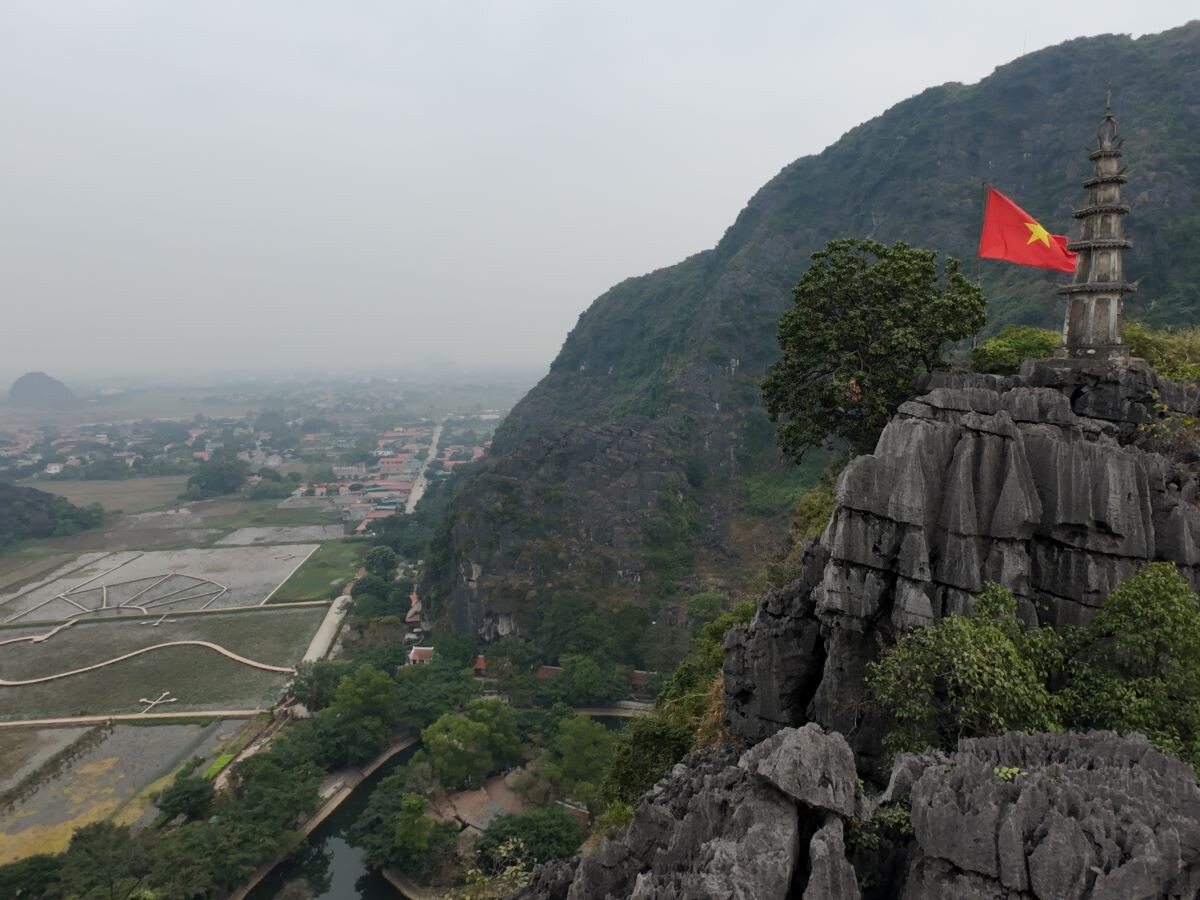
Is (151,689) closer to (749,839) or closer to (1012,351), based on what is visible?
(749,839)

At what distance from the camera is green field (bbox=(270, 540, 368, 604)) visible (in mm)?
53844

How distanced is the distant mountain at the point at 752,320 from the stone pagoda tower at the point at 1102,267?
13.7m

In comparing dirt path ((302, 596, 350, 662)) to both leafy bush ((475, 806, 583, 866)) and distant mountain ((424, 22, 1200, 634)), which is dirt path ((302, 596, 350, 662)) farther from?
leafy bush ((475, 806, 583, 866))

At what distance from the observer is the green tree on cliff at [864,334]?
45.9ft

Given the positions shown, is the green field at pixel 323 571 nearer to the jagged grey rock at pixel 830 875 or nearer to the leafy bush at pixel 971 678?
the leafy bush at pixel 971 678

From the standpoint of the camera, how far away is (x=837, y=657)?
1038 cm

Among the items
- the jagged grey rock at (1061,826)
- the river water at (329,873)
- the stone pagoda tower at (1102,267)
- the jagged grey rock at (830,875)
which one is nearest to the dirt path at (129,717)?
the river water at (329,873)

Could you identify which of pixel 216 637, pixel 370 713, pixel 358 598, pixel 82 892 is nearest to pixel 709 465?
pixel 358 598

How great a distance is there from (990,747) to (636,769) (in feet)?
35.4

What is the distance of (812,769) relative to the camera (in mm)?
6285

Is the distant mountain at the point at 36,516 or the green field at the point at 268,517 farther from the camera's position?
the green field at the point at 268,517

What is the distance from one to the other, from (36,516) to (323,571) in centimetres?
4298

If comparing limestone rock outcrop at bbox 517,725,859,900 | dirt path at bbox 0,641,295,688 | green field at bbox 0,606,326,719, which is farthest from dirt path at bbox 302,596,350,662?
limestone rock outcrop at bbox 517,725,859,900

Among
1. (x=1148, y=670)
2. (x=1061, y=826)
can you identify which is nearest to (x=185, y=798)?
(x=1061, y=826)
